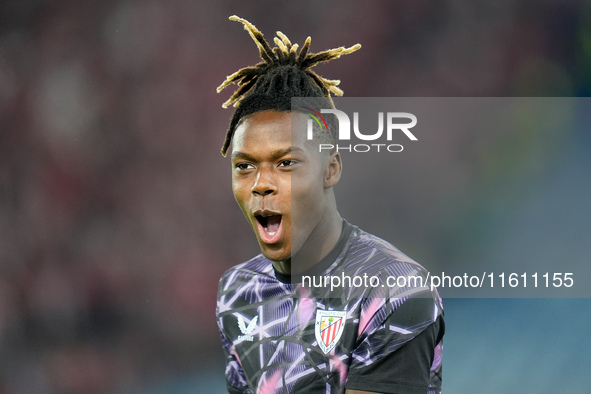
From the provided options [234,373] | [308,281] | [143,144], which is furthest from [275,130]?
[143,144]

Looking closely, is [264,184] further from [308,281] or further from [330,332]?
[330,332]

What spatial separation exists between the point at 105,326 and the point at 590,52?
3.63m

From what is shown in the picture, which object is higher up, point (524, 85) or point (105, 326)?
point (524, 85)

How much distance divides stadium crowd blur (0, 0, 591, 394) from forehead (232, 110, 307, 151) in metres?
2.17

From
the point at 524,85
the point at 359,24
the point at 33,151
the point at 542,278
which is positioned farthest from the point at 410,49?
the point at 33,151

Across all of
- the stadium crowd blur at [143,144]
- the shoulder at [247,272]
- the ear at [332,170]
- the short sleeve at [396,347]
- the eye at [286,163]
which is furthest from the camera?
the stadium crowd blur at [143,144]

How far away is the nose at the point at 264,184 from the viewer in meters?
2.78

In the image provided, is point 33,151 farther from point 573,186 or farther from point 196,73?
point 573,186

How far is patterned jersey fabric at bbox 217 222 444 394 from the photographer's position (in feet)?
8.46

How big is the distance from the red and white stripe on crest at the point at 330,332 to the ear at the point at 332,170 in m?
0.53

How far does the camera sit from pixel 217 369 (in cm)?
492

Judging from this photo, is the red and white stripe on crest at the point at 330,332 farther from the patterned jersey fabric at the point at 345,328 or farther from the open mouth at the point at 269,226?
the open mouth at the point at 269,226

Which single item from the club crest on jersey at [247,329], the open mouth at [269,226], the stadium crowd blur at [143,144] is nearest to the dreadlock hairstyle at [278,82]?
the open mouth at [269,226]

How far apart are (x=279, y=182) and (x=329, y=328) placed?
57cm
